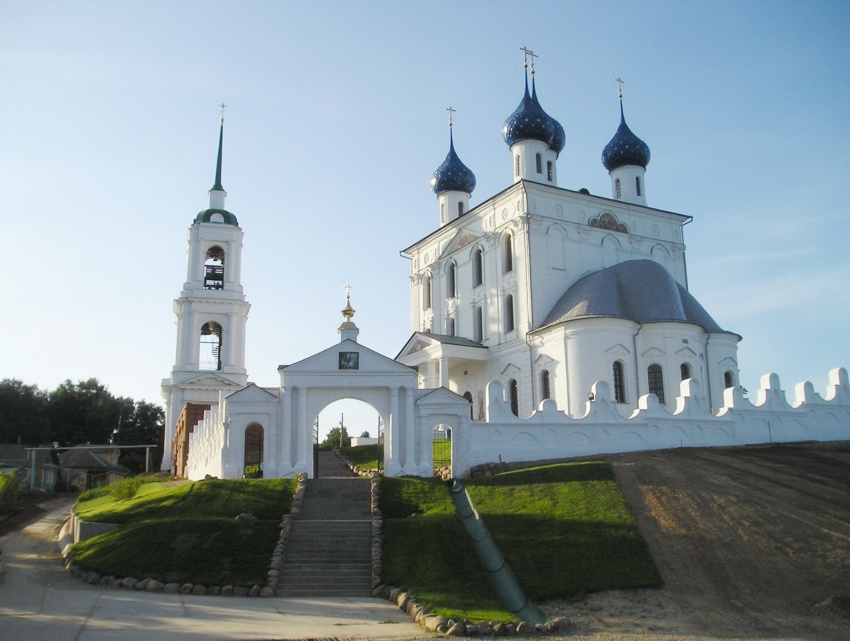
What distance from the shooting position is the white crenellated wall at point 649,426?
2334 centimetres

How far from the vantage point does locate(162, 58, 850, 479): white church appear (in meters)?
23.2

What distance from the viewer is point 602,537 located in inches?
655

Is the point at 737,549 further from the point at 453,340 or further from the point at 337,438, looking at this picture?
the point at 337,438

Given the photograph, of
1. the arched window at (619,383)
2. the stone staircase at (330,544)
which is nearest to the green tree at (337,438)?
the arched window at (619,383)

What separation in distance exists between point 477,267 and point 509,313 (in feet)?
10.6

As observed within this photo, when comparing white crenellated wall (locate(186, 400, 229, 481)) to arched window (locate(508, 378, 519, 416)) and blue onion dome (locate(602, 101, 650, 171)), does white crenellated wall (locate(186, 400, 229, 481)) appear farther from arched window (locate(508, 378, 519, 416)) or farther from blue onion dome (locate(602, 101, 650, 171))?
blue onion dome (locate(602, 101, 650, 171))

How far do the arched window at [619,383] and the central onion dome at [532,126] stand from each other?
11.1 m

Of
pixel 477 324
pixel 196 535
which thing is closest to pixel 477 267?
pixel 477 324

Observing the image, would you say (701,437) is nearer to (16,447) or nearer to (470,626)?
(470,626)

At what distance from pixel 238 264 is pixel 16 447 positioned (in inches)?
775

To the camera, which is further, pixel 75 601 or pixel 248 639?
pixel 75 601

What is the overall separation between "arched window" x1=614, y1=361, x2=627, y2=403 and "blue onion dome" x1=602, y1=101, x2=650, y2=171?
12051 mm

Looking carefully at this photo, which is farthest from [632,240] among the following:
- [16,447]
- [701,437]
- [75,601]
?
[16,447]

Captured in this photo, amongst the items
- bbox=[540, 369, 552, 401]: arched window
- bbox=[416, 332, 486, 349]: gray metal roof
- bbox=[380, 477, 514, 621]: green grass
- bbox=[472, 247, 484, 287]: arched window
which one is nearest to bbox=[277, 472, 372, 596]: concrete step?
bbox=[380, 477, 514, 621]: green grass
